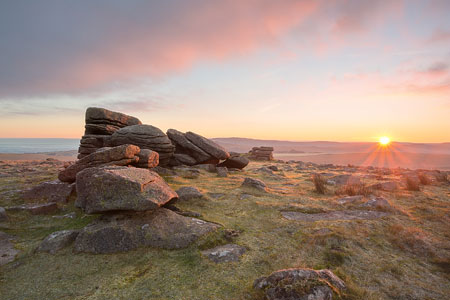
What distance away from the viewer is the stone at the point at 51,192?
1072 centimetres

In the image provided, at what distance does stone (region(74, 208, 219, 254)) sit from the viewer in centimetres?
685

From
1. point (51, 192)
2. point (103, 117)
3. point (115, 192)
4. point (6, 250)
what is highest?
point (103, 117)

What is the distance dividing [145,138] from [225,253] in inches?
511

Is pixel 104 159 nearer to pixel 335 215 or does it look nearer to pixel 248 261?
pixel 248 261

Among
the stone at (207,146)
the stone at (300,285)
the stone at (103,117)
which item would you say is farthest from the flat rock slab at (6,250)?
the stone at (207,146)

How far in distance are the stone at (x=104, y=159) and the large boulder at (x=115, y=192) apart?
10.00ft

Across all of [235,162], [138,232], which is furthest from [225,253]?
[235,162]

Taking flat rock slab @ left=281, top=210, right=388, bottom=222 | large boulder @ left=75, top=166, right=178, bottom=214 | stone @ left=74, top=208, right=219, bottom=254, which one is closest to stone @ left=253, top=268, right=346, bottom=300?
stone @ left=74, top=208, right=219, bottom=254

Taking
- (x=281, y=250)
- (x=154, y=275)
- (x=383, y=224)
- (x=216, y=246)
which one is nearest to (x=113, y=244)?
(x=154, y=275)

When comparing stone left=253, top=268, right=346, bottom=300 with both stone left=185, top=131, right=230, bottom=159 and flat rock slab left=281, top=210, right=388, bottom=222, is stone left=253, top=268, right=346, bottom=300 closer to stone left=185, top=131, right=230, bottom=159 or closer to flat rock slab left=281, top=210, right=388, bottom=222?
flat rock slab left=281, top=210, right=388, bottom=222

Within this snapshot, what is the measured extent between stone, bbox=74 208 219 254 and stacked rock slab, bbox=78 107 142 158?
10602 millimetres

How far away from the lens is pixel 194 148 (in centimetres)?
2220

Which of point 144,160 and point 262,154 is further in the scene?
point 262,154

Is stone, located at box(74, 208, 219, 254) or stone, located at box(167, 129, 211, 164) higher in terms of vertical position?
stone, located at box(167, 129, 211, 164)
